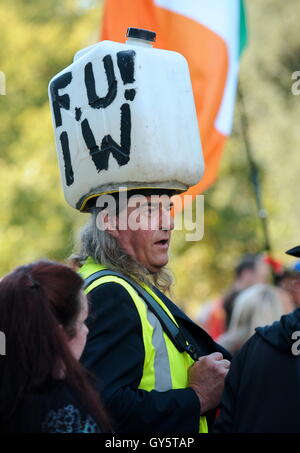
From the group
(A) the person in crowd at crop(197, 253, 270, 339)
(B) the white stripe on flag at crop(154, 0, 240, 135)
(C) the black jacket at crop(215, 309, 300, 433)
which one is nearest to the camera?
(C) the black jacket at crop(215, 309, 300, 433)

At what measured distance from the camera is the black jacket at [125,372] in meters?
3.17

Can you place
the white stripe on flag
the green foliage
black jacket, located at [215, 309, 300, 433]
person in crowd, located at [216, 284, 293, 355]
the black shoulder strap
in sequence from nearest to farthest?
1. black jacket, located at [215, 309, 300, 433]
2. the black shoulder strap
3. the white stripe on flag
4. person in crowd, located at [216, 284, 293, 355]
5. the green foliage

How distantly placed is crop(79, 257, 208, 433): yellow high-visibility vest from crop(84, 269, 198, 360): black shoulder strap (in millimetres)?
15

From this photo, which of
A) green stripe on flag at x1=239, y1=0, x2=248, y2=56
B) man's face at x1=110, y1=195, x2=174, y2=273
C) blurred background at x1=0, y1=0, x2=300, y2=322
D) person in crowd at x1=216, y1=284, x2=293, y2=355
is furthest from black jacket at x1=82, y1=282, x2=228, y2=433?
blurred background at x1=0, y1=0, x2=300, y2=322

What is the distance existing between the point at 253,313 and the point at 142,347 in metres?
3.39

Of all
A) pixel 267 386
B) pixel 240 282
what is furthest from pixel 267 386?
pixel 240 282

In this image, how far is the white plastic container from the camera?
3.54 metres

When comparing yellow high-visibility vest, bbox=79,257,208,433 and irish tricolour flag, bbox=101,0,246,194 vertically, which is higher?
irish tricolour flag, bbox=101,0,246,194

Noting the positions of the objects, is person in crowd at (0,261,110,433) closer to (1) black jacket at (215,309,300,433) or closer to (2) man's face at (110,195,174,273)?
(1) black jacket at (215,309,300,433)

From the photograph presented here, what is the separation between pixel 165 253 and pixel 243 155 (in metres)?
15.8

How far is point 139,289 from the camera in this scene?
11.4 ft

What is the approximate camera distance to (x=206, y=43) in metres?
6.14
